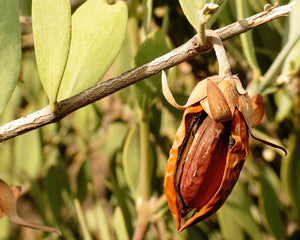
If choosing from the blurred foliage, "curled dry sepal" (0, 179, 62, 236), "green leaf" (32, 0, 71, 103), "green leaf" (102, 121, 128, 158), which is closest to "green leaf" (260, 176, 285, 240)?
the blurred foliage

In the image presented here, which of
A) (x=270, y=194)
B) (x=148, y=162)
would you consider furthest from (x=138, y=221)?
(x=270, y=194)

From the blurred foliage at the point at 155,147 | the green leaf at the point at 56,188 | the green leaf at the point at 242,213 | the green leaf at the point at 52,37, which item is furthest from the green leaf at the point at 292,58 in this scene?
the green leaf at the point at 56,188

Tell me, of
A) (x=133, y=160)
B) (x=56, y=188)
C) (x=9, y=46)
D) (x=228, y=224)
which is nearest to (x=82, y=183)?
(x=56, y=188)

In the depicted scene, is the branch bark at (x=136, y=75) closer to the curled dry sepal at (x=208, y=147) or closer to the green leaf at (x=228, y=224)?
the curled dry sepal at (x=208, y=147)

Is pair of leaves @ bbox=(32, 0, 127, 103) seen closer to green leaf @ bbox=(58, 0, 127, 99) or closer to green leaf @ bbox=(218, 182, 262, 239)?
green leaf @ bbox=(58, 0, 127, 99)

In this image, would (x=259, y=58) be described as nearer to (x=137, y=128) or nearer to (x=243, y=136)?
(x=137, y=128)

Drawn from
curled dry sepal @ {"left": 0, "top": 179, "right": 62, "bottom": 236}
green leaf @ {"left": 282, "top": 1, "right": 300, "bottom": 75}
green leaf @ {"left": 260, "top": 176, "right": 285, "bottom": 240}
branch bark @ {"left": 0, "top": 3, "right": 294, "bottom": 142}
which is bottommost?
green leaf @ {"left": 260, "top": 176, "right": 285, "bottom": 240}

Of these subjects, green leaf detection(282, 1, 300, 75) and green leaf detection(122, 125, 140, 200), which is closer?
green leaf detection(282, 1, 300, 75)
